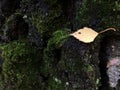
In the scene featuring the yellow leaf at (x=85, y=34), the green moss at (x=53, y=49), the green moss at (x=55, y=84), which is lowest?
the green moss at (x=55, y=84)

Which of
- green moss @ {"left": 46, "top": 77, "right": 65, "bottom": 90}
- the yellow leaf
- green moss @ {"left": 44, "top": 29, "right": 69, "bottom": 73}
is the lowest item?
green moss @ {"left": 46, "top": 77, "right": 65, "bottom": 90}

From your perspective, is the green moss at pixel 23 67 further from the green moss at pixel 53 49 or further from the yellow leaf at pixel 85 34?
the yellow leaf at pixel 85 34

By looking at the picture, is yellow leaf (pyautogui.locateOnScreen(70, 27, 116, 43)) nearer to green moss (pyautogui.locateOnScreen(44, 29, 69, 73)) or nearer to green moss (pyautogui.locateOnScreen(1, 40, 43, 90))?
green moss (pyautogui.locateOnScreen(44, 29, 69, 73))

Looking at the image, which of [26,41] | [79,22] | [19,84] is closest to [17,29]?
[26,41]

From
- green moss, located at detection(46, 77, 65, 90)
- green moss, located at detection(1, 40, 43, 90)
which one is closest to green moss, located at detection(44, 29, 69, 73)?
green moss, located at detection(46, 77, 65, 90)

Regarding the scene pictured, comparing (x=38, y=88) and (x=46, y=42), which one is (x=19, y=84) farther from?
(x=46, y=42)

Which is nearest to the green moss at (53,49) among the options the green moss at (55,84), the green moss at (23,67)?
the green moss at (55,84)

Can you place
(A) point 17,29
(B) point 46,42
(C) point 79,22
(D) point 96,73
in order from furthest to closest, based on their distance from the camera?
(A) point 17,29 < (B) point 46,42 < (C) point 79,22 < (D) point 96,73

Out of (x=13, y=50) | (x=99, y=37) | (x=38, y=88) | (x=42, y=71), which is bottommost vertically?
(x=38, y=88)
